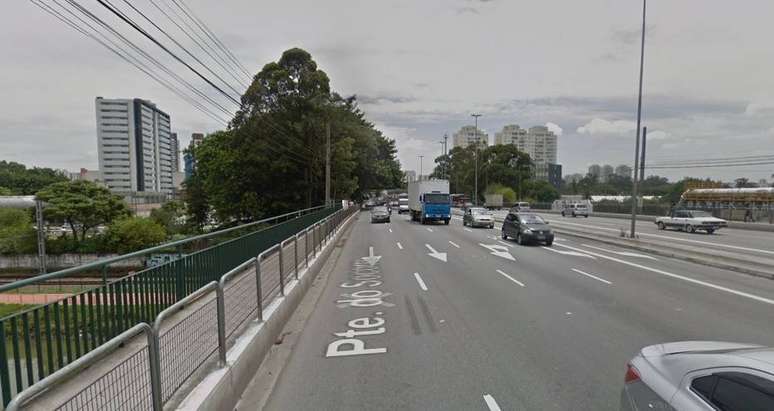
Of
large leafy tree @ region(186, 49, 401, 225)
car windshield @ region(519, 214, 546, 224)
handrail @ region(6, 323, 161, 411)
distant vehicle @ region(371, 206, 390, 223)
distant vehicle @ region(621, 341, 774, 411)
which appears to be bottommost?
distant vehicle @ region(371, 206, 390, 223)

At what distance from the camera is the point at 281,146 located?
42.5 m

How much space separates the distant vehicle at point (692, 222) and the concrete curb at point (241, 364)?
2986 centimetres

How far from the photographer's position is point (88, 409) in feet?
8.68

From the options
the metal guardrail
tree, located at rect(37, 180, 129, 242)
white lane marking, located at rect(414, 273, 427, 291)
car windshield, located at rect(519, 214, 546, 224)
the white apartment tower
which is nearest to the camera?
the metal guardrail

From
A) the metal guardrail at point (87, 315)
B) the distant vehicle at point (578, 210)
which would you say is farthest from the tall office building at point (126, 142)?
the metal guardrail at point (87, 315)

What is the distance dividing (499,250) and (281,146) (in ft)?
97.4

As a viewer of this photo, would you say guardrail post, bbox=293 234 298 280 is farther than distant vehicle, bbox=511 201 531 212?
No

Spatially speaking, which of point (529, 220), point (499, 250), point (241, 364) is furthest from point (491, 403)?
point (529, 220)

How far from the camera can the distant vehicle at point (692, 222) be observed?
91.0ft

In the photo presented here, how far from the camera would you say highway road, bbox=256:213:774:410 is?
482 cm

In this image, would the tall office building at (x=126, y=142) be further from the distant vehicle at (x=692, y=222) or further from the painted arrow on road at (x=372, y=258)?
the distant vehicle at (x=692, y=222)

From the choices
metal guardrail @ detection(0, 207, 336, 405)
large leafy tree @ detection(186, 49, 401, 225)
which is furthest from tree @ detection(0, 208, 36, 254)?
metal guardrail @ detection(0, 207, 336, 405)

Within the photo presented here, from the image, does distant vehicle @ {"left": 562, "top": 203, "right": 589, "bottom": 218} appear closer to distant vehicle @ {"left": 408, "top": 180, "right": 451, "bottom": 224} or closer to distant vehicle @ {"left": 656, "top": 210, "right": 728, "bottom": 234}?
distant vehicle @ {"left": 656, "top": 210, "right": 728, "bottom": 234}

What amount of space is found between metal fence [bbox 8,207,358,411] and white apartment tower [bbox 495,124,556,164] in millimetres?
154657
